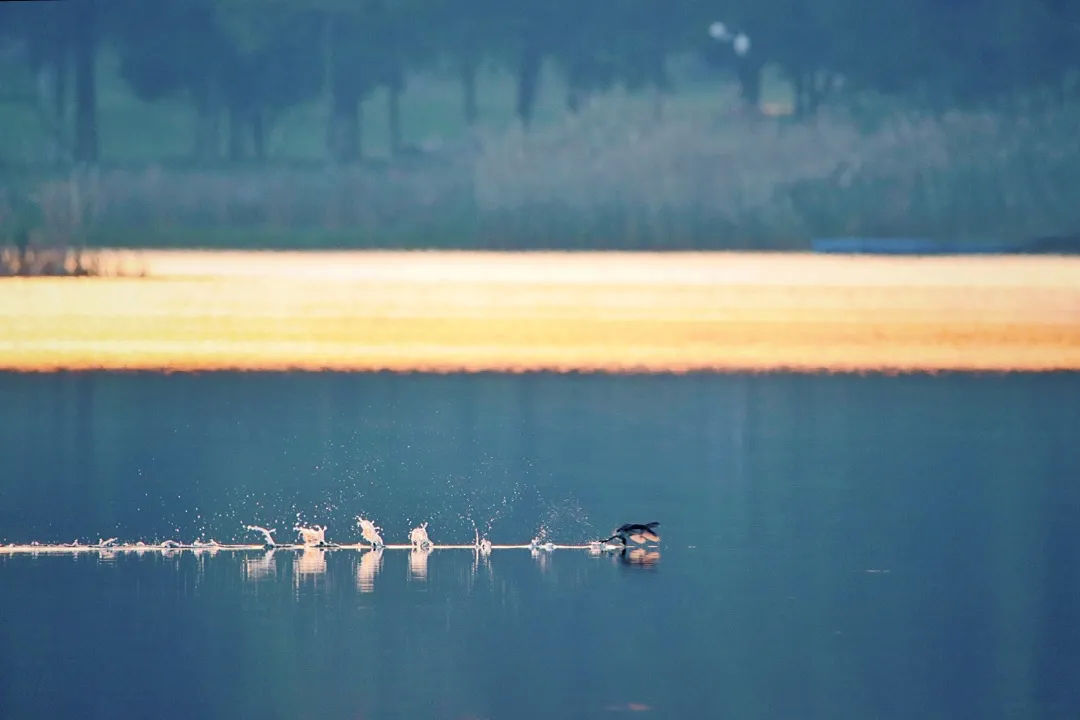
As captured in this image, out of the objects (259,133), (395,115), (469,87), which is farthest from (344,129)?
(469,87)

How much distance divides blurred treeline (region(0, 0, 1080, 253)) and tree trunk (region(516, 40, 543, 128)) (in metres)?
0.02

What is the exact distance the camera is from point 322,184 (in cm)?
1442

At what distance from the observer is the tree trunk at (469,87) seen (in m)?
14.0

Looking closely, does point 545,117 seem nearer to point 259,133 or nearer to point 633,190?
point 633,190

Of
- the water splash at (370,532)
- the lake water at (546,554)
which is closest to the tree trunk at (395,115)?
the lake water at (546,554)

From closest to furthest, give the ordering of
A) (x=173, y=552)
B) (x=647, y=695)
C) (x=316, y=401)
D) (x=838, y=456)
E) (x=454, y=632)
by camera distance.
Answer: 1. (x=647, y=695)
2. (x=454, y=632)
3. (x=173, y=552)
4. (x=838, y=456)
5. (x=316, y=401)

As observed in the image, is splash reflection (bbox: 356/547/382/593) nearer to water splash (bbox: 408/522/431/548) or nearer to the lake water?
the lake water

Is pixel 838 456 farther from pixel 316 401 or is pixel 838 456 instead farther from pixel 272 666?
pixel 272 666

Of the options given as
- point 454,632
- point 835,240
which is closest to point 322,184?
point 835,240

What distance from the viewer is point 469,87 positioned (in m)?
14.2

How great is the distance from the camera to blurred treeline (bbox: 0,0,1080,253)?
14.1 meters

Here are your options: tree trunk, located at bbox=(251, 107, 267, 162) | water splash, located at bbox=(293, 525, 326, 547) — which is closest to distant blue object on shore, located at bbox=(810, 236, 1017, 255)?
tree trunk, located at bbox=(251, 107, 267, 162)

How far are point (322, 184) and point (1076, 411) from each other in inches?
235

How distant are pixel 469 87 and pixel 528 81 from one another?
1.63 ft
